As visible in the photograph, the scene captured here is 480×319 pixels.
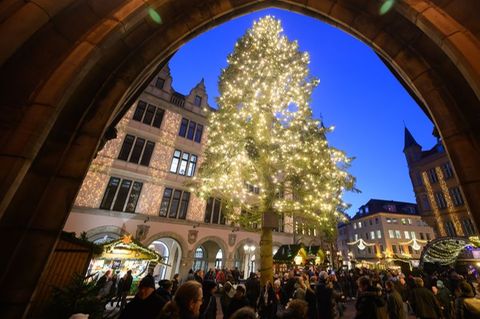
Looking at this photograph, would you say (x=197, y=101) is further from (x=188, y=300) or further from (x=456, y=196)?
(x=456, y=196)

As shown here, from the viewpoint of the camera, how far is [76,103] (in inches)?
132

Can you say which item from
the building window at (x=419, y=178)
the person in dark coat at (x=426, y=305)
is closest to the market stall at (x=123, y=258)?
the person in dark coat at (x=426, y=305)

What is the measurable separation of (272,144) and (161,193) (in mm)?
11359

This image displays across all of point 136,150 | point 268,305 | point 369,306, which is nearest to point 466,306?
point 369,306

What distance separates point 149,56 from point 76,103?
1.38 m

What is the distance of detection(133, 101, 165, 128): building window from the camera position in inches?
734

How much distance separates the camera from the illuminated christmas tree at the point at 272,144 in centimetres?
1107

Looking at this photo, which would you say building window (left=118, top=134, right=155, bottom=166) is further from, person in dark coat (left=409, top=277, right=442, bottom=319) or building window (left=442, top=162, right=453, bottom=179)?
building window (left=442, top=162, right=453, bottom=179)

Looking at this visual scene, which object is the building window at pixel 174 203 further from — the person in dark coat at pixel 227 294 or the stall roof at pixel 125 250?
the person in dark coat at pixel 227 294

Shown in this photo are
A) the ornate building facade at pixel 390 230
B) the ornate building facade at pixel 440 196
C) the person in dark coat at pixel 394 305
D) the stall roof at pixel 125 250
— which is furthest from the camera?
the ornate building facade at pixel 390 230

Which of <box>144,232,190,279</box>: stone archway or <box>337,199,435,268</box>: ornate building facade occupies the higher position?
<box>337,199,435,268</box>: ornate building facade

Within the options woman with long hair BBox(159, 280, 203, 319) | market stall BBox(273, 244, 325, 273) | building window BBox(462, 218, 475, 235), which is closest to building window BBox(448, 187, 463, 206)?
building window BBox(462, 218, 475, 235)

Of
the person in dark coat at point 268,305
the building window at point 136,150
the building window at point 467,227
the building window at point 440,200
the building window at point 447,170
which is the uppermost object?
the building window at point 447,170

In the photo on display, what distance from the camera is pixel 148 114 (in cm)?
1923
